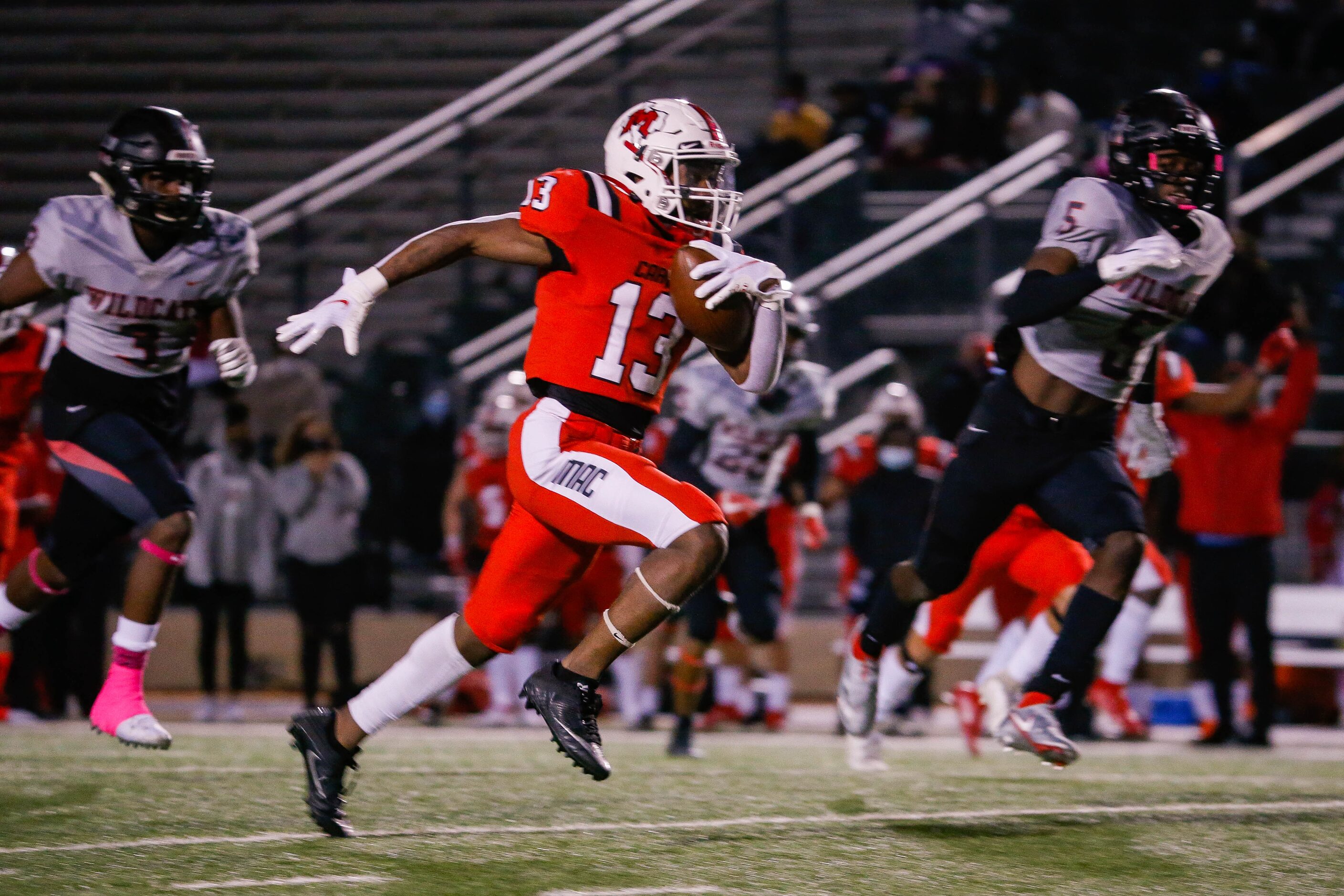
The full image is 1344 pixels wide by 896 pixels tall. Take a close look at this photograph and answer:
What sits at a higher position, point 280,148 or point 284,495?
point 280,148

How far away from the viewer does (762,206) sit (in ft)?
34.9

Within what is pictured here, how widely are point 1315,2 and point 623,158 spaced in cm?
1069

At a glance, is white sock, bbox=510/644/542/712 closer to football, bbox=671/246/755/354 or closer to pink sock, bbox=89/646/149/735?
pink sock, bbox=89/646/149/735

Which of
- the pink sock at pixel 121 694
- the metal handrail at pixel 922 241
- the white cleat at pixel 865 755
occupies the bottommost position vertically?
the white cleat at pixel 865 755

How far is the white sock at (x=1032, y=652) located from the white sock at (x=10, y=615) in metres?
3.45

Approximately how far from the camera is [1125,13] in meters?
13.6

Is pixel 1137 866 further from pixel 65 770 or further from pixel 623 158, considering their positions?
pixel 65 770

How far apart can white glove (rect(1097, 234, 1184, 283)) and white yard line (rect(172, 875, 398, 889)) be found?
2.35 m

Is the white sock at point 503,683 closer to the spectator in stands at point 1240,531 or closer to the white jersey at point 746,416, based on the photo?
the white jersey at point 746,416

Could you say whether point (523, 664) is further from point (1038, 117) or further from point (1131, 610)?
point (1038, 117)

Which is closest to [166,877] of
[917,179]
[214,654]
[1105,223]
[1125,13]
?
[1105,223]

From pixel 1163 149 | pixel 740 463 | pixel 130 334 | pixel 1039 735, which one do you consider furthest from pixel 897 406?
pixel 130 334

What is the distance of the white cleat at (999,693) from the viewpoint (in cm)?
615

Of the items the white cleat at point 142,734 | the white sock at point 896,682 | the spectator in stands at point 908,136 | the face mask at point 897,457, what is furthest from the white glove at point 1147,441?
the spectator in stands at point 908,136
